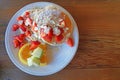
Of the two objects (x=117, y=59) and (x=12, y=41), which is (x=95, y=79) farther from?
(x=12, y=41)

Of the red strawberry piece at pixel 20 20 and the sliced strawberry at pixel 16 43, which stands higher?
the red strawberry piece at pixel 20 20

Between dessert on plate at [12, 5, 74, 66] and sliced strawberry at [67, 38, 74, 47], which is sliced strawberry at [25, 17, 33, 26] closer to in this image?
dessert on plate at [12, 5, 74, 66]

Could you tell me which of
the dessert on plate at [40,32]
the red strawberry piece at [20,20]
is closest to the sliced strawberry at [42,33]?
the dessert on plate at [40,32]

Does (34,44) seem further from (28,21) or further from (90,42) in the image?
(90,42)

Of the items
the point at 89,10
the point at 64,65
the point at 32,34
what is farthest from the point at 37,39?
the point at 89,10

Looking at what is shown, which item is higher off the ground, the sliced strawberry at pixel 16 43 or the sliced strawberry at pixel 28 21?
the sliced strawberry at pixel 28 21

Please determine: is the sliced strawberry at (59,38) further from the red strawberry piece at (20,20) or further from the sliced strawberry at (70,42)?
the red strawberry piece at (20,20)

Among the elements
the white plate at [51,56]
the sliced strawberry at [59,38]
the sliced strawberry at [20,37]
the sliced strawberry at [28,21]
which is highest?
the sliced strawberry at [28,21]

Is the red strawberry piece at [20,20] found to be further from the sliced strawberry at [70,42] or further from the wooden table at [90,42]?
the sliced strawberry at [70,42]

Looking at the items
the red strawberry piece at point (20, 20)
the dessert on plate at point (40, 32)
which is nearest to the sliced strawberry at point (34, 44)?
the dessert on plate at point (40, 32)
